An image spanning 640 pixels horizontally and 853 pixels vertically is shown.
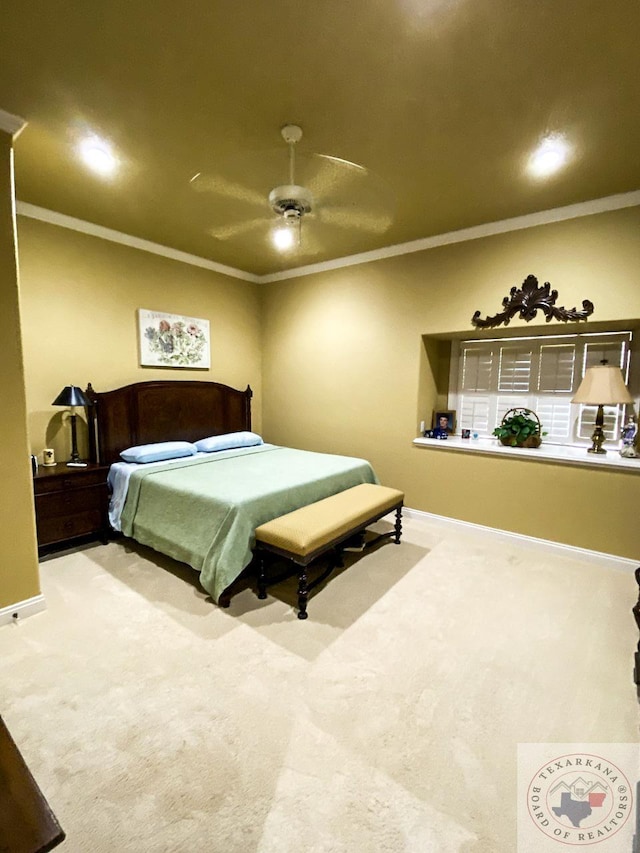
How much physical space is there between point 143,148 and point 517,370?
3.52 meters

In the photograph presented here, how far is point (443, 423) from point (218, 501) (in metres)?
2.51

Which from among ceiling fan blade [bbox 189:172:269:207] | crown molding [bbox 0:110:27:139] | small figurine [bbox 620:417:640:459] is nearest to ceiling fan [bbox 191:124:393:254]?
ceiling fan blade [bbox 189:172:269:207]

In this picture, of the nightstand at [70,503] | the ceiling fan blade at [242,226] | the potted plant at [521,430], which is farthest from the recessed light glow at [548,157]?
the nightstand at [70,503]

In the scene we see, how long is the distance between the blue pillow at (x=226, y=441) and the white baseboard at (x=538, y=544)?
6.12ft

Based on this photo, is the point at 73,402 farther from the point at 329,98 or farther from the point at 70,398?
the point at 329,98

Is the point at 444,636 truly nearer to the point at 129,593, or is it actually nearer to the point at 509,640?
Result: the point at 509,640

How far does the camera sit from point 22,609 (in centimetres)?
234

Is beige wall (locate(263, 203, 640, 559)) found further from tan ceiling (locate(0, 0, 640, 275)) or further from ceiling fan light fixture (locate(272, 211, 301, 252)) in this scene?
ceiling fan light fixture (locate(272, 211, 301, 252))

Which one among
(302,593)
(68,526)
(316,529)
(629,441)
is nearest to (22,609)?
(68,526)

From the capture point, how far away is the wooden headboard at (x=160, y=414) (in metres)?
3.54

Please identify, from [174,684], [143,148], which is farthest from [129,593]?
[143,148]

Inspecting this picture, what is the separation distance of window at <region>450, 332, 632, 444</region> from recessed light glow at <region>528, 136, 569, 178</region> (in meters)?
1.53

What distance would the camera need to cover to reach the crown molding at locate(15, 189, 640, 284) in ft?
9.57

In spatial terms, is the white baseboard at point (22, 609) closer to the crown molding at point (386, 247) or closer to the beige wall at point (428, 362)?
the crown molding at point (386, 247)
